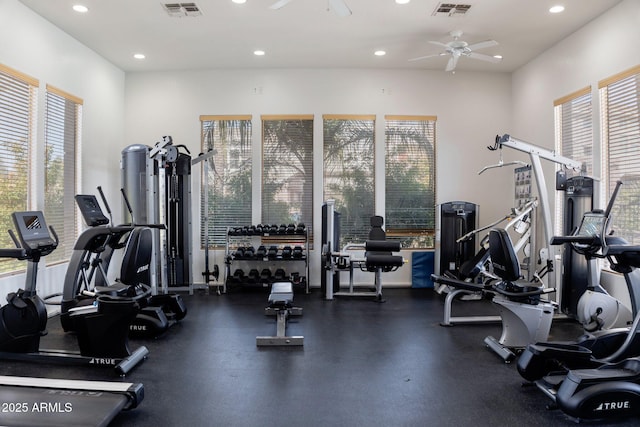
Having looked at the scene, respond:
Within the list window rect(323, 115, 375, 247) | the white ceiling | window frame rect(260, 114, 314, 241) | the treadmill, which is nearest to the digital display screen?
the treadmill

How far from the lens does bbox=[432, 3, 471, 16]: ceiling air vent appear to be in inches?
174

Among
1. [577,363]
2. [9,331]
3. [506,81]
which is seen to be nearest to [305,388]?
[577,363]

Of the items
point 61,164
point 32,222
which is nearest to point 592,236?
point 32,222

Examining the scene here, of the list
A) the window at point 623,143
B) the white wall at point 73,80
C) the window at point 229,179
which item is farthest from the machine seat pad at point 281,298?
the window at point 623,143

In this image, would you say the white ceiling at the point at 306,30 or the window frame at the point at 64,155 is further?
→ the window frame at the point at 64,155

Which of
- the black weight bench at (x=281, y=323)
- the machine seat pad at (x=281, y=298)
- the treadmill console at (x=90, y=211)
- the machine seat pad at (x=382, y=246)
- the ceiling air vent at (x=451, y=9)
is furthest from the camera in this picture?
the machine seat pad at (x=382, y=246)

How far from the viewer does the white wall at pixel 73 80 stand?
4.33 meters

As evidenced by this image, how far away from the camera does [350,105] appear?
21.7 ft

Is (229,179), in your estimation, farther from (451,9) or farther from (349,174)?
(451,9)

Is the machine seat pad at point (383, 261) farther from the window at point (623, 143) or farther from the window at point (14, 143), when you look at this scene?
the window at point (14, 143)

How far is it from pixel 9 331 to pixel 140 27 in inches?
143

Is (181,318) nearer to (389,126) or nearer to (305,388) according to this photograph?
(305,388)

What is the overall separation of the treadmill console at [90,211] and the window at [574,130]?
17.3 feet

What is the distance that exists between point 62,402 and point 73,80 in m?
4.40
